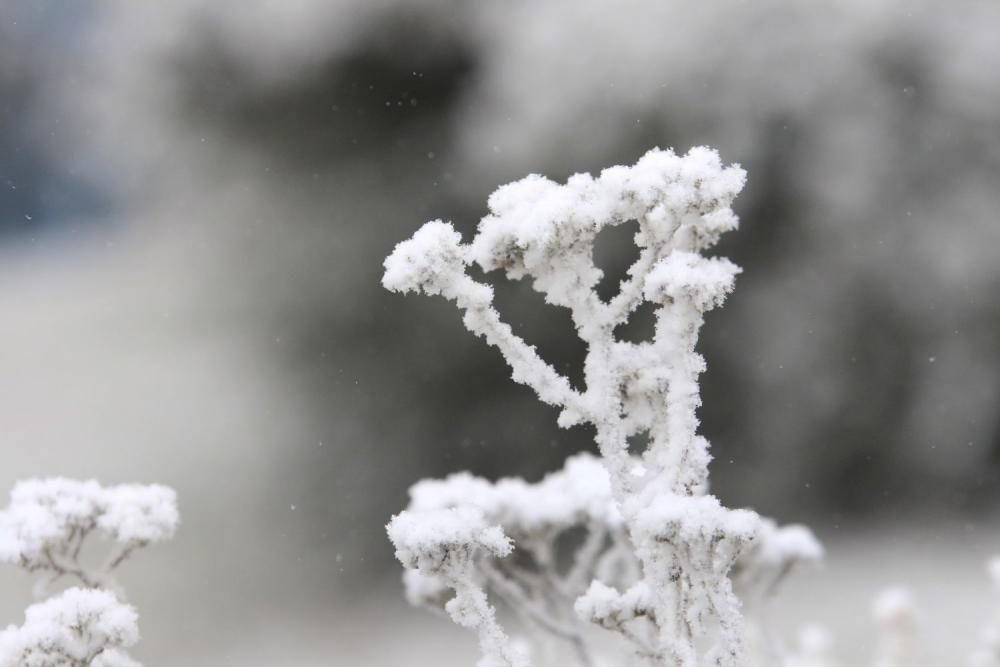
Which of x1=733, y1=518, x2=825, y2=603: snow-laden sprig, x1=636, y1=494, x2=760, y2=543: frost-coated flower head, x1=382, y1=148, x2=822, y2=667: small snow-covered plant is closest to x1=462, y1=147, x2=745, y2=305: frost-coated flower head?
x1=382, y1=148, x2=822, y2=667: small snow-covered plant

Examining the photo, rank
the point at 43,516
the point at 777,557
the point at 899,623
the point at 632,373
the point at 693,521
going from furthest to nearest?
the point at 899,623 → the point at 777,557 → the point at 43,516 → the point at 632,373 → the point at 693,521

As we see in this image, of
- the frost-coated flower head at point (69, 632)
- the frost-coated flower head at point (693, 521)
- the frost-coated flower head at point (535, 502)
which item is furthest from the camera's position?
the frost-coated flower head at point (535, 502)

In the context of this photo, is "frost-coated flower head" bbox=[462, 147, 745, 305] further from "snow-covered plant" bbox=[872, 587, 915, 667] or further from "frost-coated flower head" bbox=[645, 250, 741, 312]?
"snow-covered plant" bbox=[872, 587, 915, 667]

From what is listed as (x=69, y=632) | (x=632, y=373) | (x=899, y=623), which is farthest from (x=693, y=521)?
(x=899, y=623)

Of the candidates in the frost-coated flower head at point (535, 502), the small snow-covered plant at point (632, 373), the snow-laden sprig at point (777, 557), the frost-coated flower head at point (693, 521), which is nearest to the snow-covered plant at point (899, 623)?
the snow-laden sprig at point (777, 557)

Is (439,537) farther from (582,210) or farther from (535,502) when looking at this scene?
(535,502)

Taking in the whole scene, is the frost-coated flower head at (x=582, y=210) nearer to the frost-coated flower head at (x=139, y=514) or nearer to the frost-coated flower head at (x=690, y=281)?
the frost-coated flower head at (x=690, y=281)

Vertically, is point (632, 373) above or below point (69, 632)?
above
